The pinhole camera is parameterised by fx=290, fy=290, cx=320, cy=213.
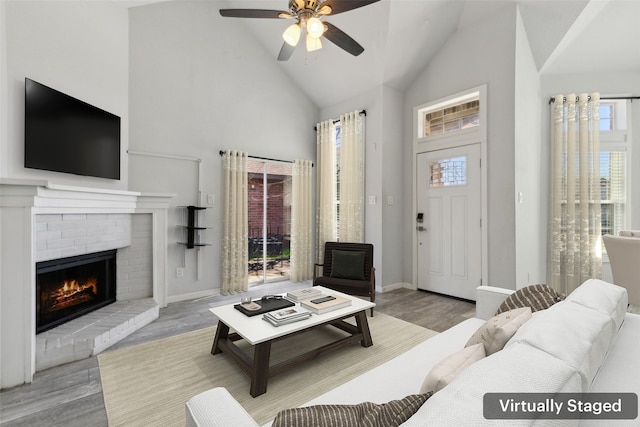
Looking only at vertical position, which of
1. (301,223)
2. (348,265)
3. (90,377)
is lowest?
(90,377)

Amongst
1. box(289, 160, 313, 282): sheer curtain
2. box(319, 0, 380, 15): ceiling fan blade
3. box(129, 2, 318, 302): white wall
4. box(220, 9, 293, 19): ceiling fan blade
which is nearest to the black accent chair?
box(289, 160, 313, 282): sheer curtain

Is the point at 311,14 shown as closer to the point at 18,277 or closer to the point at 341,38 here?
the point at 341,38

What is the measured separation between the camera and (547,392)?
622 millimetres

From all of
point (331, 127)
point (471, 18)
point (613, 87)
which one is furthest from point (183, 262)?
point (613, 87)

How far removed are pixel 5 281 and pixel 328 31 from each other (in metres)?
3.06

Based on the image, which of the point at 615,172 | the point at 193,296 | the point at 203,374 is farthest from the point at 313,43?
the point at 615,172

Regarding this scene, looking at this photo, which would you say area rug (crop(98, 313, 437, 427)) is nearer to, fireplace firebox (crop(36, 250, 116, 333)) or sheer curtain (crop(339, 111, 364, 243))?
fireplace firebox (crop(36, 250, 116, 333))

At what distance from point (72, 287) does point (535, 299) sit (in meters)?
3.84

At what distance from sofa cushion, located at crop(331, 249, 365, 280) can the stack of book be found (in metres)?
1.47

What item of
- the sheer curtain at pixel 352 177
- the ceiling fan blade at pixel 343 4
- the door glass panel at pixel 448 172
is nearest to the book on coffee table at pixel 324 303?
the sheer curtain at pixel 352 177

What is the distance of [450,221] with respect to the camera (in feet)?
13.3

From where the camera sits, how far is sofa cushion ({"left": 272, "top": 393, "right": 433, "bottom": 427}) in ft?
2.44

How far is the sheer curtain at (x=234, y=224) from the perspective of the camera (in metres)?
4.18

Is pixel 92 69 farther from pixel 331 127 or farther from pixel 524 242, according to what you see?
pixel 524 242
